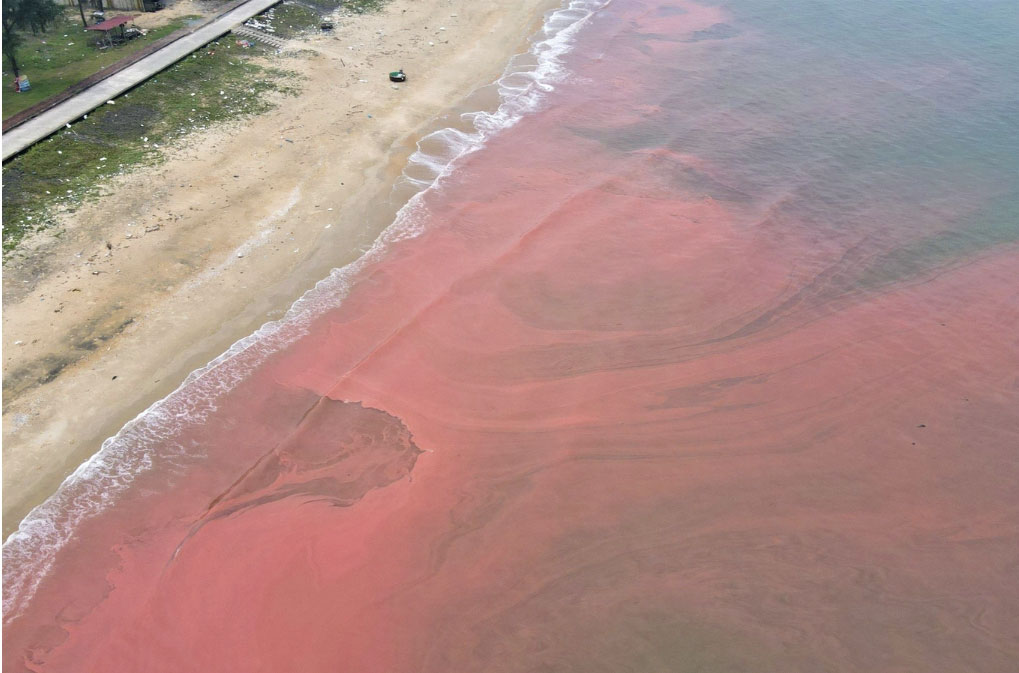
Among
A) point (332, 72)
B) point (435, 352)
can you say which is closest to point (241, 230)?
point (435, 352)

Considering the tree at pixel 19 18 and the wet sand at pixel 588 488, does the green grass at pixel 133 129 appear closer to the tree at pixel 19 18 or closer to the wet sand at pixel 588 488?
the tree at pixel 19 18

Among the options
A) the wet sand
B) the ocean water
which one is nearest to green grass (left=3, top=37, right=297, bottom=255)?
the ocean water

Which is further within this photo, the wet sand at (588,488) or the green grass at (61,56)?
the green grass at (61,56)

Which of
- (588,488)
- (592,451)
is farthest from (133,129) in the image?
(588,488)

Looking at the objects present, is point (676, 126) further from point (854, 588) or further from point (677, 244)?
point (854, 588)

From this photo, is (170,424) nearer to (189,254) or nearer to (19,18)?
(189,254)

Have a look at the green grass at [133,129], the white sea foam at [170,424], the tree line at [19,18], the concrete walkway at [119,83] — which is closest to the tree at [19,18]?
the tree line at [19,18]

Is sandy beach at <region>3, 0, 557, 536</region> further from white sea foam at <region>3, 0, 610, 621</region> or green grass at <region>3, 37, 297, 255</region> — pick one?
green grass at <region>3, 37, 297, 255</region>
